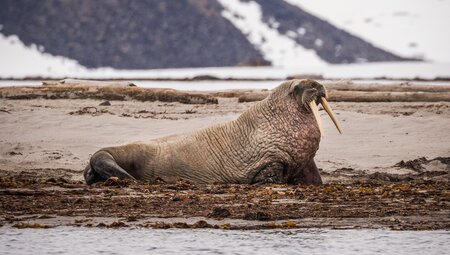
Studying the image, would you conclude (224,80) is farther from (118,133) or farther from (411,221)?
(411,221)

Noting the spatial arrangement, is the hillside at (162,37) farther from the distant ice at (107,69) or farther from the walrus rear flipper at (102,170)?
the walrus rear flipper at (102,170)

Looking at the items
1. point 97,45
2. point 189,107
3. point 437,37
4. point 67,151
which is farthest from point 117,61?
point 67,151

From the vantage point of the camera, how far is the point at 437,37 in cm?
5281

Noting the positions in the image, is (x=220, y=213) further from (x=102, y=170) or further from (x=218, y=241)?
(x=102, y=170)

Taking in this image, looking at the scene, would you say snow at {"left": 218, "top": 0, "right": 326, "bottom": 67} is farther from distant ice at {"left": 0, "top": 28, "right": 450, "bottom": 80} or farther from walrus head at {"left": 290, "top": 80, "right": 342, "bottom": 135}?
walrus head at {"left": 290, "top": 80, "right": 342, "bottom": 135}

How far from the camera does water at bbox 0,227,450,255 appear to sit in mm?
8617

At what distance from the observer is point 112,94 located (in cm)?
1891

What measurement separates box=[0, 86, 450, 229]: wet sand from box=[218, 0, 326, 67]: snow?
32270 mm

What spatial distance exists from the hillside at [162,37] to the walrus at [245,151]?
119 feet

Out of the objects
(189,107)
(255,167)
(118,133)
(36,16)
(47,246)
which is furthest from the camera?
(36,16)

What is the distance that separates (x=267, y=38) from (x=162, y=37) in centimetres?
505

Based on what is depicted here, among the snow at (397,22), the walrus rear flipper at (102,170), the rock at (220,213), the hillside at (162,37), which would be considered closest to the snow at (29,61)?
the hillside at (162,37)

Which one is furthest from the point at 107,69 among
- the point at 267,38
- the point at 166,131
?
the point at 166,131

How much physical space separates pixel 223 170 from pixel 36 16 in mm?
38439
